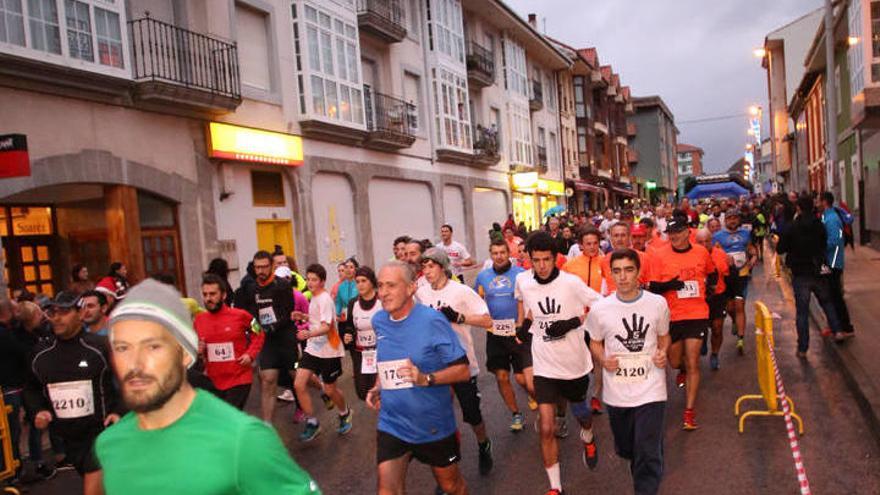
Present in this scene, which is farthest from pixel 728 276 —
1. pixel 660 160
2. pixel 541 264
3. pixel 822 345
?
pixel 660 160

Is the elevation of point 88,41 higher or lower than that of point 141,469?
higher

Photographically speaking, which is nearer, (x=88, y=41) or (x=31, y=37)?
(x=31, y=37)

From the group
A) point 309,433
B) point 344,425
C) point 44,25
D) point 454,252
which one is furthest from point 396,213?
point 309,433

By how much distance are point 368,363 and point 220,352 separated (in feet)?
4.44

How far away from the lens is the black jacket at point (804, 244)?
9.01 m

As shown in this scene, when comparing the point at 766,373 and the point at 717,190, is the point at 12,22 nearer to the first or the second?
the point at 766,373

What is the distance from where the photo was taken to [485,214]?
30891 millimetres

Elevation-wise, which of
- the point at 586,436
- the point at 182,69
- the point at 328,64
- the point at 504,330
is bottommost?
the point at 586,436

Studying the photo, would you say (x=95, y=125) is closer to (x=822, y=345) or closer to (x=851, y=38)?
(x=822, y=345)

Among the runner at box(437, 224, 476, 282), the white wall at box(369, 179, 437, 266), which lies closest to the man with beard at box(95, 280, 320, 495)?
the runner at box(437, 224, 476, 282)

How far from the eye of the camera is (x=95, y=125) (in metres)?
12.0

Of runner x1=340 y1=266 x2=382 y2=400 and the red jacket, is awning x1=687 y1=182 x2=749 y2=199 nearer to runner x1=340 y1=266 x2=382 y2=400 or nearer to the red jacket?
runner x1=340 y1=266 x2=382 y2=400

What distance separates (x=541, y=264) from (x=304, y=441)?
3.21 metres

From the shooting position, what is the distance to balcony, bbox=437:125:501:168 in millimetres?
26272
